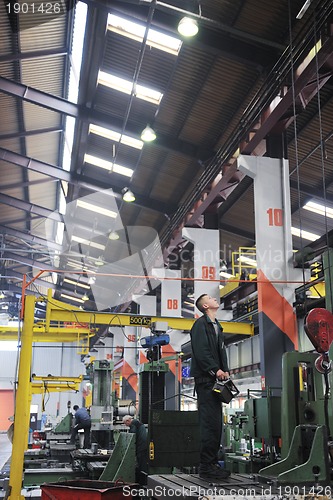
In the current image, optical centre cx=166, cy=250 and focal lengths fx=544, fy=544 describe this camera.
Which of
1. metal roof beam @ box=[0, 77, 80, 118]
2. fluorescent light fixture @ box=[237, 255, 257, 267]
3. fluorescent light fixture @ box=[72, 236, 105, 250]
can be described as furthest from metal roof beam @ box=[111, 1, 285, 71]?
fluorescent light fixture @ box=[72, 236, 105, 250]

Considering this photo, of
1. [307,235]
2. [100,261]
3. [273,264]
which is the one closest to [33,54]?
[273,264]

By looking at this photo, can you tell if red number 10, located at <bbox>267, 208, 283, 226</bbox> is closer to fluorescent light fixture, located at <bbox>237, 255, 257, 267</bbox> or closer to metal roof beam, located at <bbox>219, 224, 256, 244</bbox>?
metal roof beam, located at <bbox>219, 224, 256, 244</bbox>

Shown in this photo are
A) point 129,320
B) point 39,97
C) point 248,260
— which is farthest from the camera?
point 248,260

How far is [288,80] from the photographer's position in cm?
845

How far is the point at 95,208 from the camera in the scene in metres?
17.0

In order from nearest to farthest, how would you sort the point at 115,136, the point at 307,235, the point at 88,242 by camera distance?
the point at 115,136, the point at 307,235, the point at 88,242

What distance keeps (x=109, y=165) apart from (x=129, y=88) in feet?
11.8

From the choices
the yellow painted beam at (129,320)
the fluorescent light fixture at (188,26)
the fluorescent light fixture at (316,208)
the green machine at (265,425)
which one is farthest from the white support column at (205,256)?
the fluorescent light fixture at (188,26)

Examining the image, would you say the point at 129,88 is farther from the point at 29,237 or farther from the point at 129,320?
the point at 29,237

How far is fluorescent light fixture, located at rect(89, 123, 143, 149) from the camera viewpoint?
12.8 metres

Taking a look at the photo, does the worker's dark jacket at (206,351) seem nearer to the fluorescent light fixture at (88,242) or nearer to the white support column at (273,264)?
the white support column at (273,264)

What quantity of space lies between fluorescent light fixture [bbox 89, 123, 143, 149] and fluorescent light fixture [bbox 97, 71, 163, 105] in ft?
4.89

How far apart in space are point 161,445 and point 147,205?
9.21 m

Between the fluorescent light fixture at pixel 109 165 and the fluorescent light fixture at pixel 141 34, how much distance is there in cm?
469
